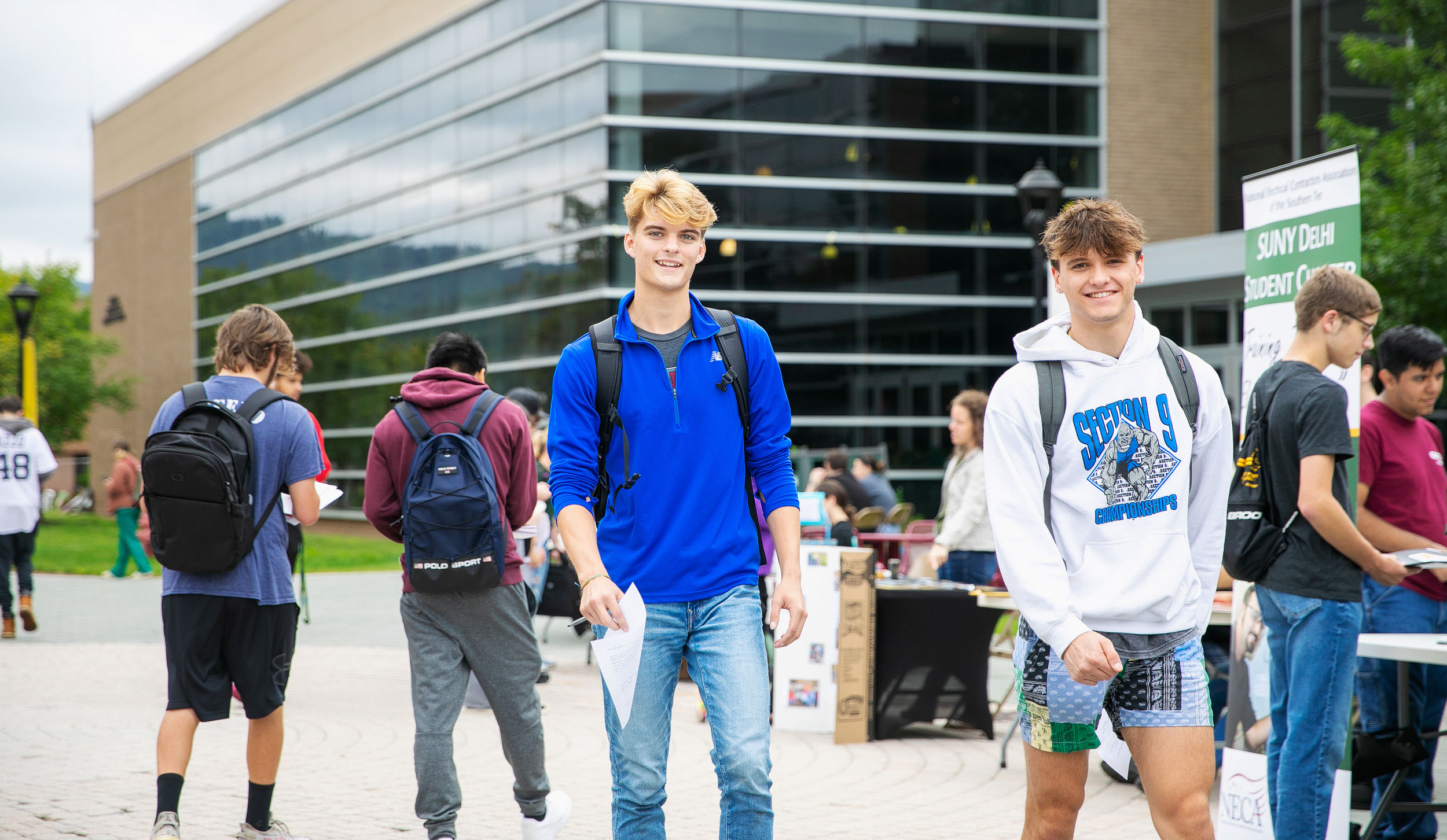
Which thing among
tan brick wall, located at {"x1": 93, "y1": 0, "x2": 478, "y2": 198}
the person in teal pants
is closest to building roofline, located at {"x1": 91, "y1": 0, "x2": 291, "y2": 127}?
tan brick wall, located at {"x1": 93, "y1": 0, "x2": 478, "y2": 198}

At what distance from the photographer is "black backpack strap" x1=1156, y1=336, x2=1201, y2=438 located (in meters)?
3.29

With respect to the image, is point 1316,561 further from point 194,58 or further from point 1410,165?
point 194,58

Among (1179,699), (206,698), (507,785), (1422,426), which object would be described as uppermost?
(1422,426)

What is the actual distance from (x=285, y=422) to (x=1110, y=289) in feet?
10.3

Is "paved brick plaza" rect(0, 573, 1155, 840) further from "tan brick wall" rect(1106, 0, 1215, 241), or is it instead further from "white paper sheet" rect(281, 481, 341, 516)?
"tan brick wall" rect(1106, 0, 1215, 241)

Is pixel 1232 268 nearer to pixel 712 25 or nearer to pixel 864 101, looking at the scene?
pixel 864 101

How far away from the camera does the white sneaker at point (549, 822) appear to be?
16.0ft

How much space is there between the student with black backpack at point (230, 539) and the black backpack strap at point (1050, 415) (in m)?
2.91

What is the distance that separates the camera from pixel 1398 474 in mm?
5320

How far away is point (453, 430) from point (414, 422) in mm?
153

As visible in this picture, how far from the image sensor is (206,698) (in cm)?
464

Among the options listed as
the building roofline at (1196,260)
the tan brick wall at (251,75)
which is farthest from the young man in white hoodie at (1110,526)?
the tan brick wall at (251,75)

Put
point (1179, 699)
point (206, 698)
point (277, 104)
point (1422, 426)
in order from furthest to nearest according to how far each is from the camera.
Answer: point (277, 104), point (1422, 426), point (206, 698), point (1179, 699)

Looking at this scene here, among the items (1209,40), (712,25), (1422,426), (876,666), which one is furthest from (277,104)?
(1422,426)
